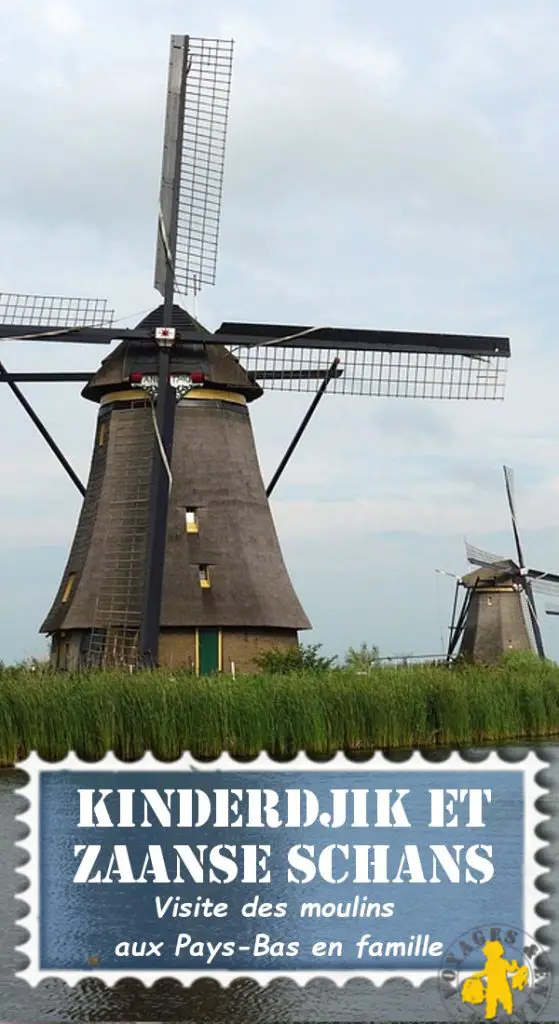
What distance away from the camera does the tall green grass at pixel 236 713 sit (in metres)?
16.1

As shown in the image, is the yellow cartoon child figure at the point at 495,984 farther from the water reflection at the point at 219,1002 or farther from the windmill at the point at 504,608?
the windmill at the point at 504,608

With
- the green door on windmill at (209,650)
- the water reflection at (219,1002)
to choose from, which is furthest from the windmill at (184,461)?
the water reflection at (219,1002)

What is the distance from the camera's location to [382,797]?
13.5m

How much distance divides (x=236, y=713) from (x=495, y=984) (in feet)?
30.0

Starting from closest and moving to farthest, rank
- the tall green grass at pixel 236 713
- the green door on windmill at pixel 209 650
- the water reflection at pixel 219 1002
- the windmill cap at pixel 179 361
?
the water reflection at pixel 219 1002
the tall green grass at pixel 236 713
the green door on windmill at pixel 209 650
the windmill cap at pixel 179 361

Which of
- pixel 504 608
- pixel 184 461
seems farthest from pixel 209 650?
pixel 504 608

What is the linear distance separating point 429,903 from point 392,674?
1068cm

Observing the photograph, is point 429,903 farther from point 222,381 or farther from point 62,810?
point 222,381

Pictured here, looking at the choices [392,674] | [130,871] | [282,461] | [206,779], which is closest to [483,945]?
[130,871]

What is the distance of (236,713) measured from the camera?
1673 centimetres

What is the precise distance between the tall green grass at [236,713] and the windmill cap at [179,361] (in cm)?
483

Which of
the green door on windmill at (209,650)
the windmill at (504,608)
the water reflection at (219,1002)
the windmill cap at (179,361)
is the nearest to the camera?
the water reflection at (219,1002)

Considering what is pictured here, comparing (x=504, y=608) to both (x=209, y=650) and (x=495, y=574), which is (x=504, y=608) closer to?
(x=495, y=574)

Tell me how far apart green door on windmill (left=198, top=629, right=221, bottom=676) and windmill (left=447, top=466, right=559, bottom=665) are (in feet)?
52.6
